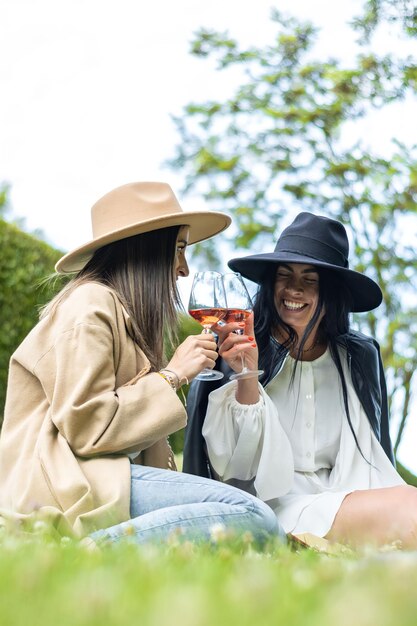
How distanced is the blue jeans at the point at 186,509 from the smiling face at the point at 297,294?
142 cm

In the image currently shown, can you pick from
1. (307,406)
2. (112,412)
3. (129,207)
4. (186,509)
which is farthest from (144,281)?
(307,406)

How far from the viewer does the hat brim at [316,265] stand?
15.4ft

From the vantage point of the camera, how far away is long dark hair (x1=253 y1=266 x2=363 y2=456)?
4.87 meters

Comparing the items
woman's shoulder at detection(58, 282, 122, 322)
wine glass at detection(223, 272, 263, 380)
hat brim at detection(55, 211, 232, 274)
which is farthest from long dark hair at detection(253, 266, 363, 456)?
woman's shoulder at detection(58, 282, 122, 322)

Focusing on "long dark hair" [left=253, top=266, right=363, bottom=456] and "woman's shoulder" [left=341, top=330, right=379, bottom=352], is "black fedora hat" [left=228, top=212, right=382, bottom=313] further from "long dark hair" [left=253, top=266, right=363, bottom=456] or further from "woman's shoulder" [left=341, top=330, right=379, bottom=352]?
"woman's shoulder" [left=341, top=330, right=379, bottom=352]

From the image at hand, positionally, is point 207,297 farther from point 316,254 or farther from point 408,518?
point 408,518

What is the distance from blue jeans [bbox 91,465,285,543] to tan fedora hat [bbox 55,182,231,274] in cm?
106

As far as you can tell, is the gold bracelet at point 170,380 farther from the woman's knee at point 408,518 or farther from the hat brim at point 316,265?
the woman's knee at point 408,518

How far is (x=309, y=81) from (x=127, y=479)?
1314 centimetres

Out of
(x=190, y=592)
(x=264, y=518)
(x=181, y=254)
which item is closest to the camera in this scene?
(x=190, y=592)

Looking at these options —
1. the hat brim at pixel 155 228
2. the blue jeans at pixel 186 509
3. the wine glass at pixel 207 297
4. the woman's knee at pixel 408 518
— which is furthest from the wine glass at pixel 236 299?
the woman's knee at pixel 408 518

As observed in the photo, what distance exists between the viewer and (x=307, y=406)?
16.0 ft

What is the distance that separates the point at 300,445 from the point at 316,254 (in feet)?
3.45

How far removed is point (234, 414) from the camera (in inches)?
179
